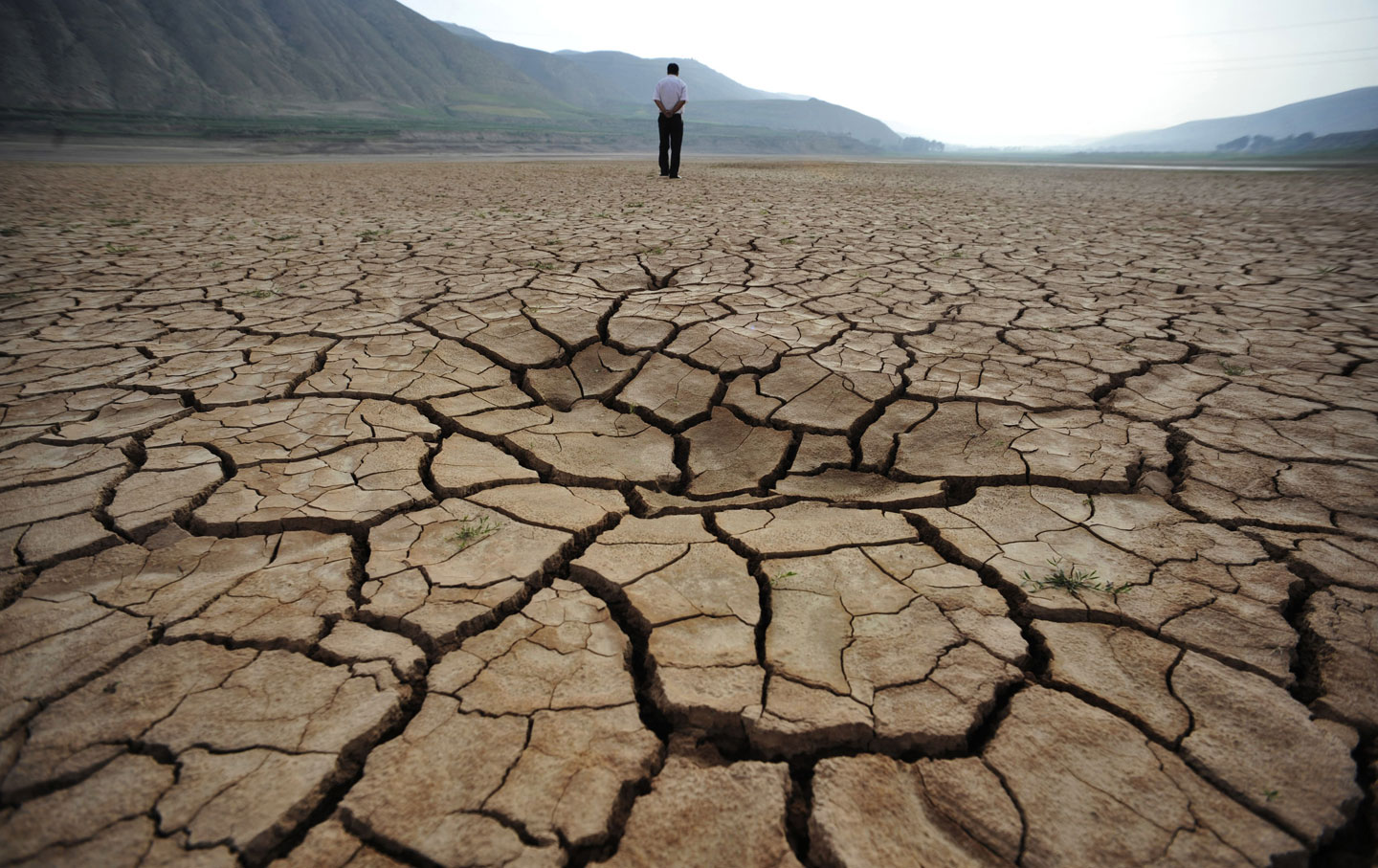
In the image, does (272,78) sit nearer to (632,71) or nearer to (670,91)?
(670,91)

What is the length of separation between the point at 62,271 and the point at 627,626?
4879mm

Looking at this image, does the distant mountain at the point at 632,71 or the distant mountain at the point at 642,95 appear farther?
the distant mountain at the point at 632,71

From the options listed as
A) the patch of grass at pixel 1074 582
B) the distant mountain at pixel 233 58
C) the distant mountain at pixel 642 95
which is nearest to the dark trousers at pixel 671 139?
the patch of grass at pixel 1074 582

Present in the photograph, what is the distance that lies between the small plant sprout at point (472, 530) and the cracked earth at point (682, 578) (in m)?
0.01

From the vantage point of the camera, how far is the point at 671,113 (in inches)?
327

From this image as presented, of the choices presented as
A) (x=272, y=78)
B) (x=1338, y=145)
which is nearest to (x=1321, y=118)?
(x=1338, y=145)

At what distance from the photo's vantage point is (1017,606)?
4.73 ft

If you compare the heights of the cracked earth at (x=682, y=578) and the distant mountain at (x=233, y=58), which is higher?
the distant mountain at (x=233, y=58)

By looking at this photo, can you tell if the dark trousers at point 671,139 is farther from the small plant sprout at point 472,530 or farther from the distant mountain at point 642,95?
the distant mountain at point 642,95

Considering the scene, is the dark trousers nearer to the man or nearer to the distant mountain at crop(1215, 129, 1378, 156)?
the man

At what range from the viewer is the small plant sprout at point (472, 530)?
1636 millimetres

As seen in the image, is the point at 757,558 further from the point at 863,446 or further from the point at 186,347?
the point at 186,347

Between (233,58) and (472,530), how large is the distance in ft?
208

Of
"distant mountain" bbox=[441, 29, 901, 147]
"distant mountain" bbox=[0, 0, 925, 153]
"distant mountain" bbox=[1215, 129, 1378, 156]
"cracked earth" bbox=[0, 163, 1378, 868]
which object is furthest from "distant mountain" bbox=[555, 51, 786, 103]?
"cracked earth" bbox=[0, 163, 1378, 868]
